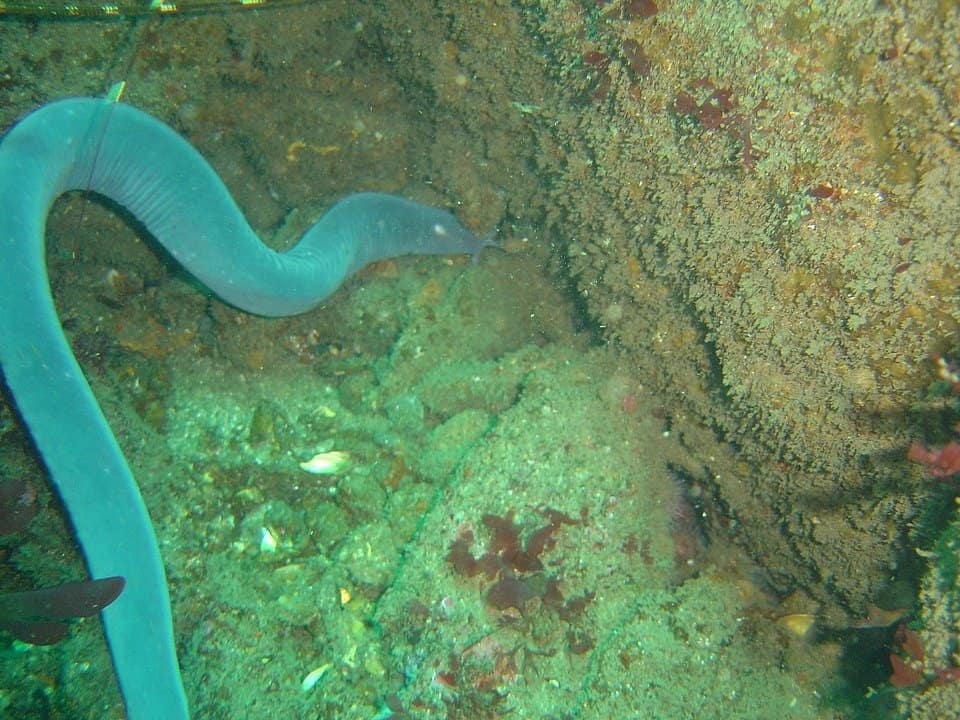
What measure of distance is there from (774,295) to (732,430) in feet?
3.73

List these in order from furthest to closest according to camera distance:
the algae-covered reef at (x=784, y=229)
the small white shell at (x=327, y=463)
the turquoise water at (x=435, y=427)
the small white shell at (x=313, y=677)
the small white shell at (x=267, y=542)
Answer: the small white shell at (x=327, y=463) → the small white shell at (x=267, y=542) → the small white shell at (x=313, y=677) → the turquoise water at (x=435, y=427) → the algae-covered reef at (x=784, y=229)

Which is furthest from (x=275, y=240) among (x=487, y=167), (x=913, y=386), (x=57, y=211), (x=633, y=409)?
A: (x=913, y=386)

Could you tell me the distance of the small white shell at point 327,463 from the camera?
432cm

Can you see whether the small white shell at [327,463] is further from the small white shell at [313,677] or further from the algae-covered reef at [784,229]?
the algae-covered reef at [784,229]

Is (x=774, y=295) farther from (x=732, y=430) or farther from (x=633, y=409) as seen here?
(x=633, y=409)

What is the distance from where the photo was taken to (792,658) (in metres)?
3.84

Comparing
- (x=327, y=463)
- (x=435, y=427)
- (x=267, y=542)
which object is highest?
(x=435, y=427)

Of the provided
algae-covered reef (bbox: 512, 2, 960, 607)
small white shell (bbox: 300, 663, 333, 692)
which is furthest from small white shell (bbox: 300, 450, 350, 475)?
algae-covered reef (bbox: 512, 2, 960, 607)

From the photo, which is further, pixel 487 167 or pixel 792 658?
pixel 487 167

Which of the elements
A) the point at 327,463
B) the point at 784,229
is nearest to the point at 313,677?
the point at 327,463

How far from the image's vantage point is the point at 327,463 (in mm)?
4340

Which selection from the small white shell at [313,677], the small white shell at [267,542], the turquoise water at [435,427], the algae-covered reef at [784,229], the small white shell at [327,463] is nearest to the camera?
the algae-covered reef at [784,229]

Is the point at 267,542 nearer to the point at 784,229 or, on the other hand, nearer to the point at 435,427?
the point at 435,427

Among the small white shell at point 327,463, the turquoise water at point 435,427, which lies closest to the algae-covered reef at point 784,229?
the turquoise water at point 435,427
